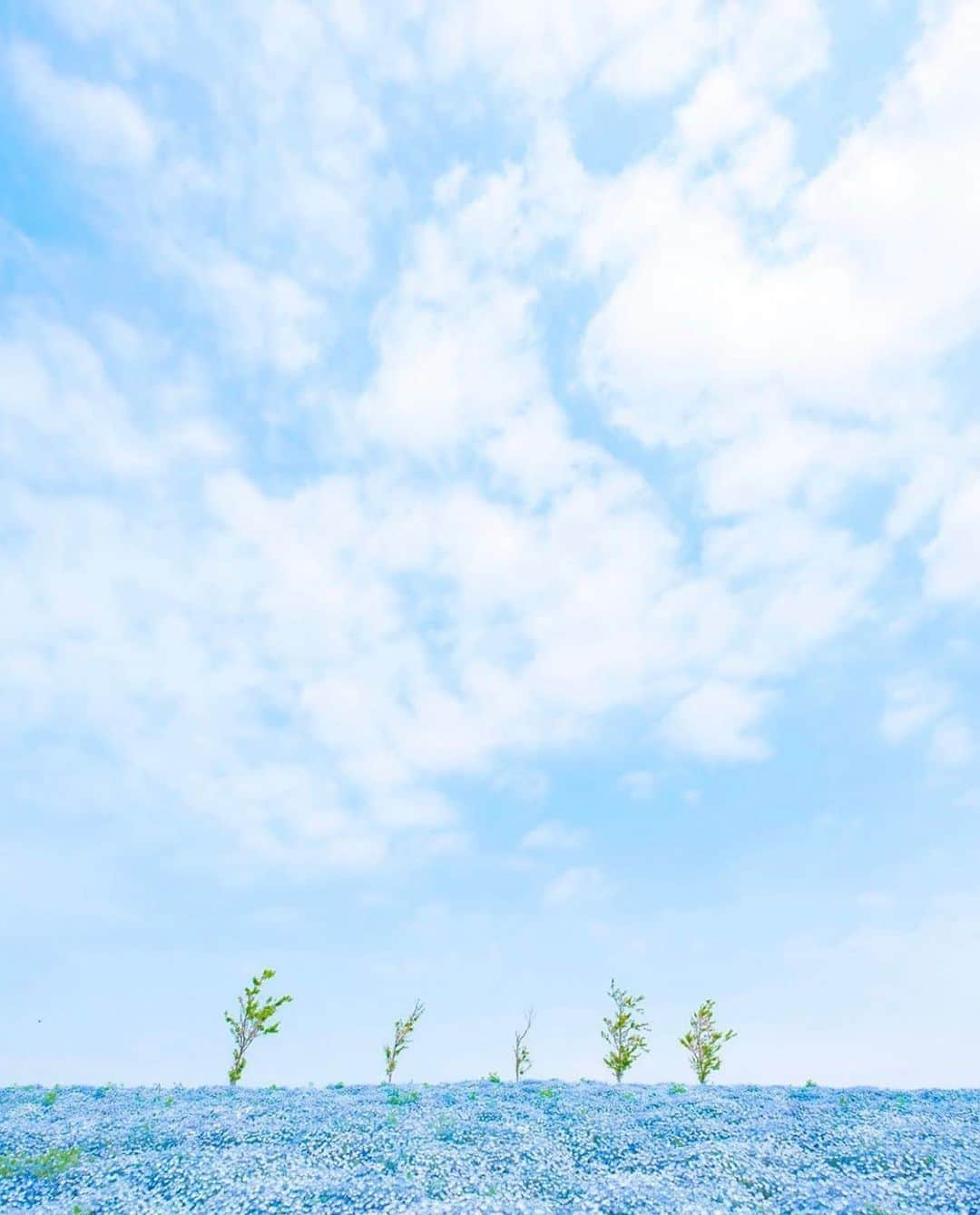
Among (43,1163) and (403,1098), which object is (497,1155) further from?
(43,1163)

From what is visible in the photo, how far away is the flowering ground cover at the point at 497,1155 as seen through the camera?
15.3 m

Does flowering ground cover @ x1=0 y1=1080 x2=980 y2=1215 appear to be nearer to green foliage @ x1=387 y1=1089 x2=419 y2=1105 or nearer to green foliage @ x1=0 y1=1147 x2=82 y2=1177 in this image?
green foliage @ x1=0 y1=1147 x2=82 y2=1177

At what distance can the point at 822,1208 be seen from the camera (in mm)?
14531

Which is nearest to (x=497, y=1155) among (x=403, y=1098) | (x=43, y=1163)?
(x=403, y=1098)

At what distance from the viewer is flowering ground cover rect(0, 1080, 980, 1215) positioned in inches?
603

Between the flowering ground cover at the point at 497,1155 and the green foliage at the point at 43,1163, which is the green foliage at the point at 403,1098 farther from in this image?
the green foliage at the point at 43,1163

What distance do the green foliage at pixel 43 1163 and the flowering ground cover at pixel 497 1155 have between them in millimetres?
57

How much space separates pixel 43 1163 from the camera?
17844 millimetres

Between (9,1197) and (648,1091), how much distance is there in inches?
835

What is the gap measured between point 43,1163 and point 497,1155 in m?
11.4

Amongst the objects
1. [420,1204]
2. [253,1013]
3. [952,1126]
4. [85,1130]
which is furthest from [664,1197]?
[253,1013]

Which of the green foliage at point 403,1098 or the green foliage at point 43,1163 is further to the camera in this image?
the green foliage at point 403,1098

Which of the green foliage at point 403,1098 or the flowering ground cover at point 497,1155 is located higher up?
the green foliage at point 403,1098

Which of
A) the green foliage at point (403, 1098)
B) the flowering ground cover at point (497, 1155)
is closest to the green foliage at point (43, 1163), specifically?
the flowering ground cover at point (497, 1155)
